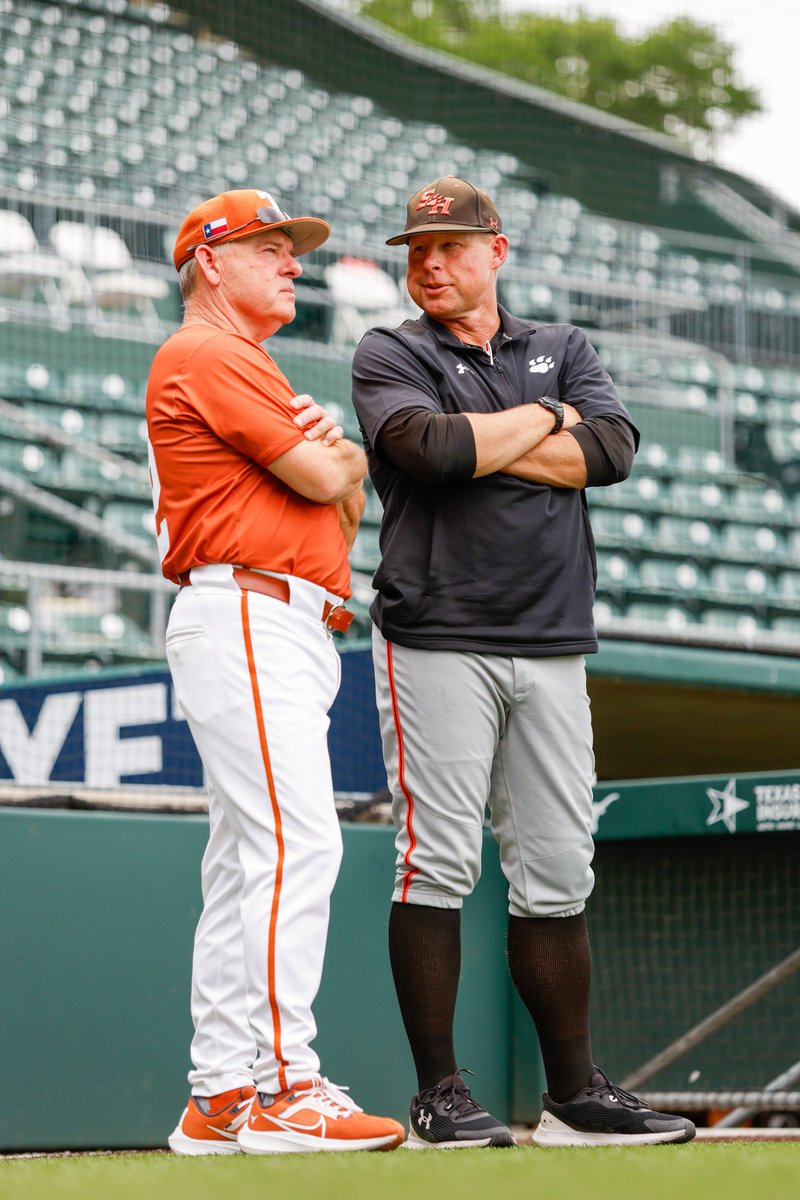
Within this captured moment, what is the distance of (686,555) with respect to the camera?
340 inches

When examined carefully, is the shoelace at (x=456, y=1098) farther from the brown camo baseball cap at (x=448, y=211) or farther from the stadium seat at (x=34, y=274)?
the stadium seat at (x=34, y=274)

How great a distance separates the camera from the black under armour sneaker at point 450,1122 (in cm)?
220

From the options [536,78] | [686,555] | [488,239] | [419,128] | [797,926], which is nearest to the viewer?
[488,239]

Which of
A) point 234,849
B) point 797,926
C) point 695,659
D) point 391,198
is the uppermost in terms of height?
point 391,198

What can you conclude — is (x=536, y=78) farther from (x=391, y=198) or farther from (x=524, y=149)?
(x=391, y=198)

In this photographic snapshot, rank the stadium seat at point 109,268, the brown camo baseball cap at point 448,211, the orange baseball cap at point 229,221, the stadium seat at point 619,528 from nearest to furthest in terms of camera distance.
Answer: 1. the orange baseball cap at point 229,221
2. the brown camo baseball cap at point 448,211
3. the stadium seat at point 109,268
4. the stadium seat at point 619,528

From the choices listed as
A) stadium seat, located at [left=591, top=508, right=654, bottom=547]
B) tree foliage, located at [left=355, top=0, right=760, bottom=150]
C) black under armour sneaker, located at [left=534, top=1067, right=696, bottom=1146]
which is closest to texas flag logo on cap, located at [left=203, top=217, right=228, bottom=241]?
black under armour sneaker, located at [left=534, top=1067, right=696, bottom=1146]

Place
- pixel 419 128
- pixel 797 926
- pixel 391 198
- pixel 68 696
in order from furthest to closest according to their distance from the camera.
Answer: pixel 419 128 < pixel 391 198 < pixel 68 696 < pixel 797 926

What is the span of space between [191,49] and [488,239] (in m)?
10.5

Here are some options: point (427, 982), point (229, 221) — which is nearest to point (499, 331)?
point (229, 221)

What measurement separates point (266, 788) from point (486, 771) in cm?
38

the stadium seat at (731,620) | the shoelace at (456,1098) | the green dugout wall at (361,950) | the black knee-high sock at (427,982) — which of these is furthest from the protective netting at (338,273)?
the shoelace at (456,1098)

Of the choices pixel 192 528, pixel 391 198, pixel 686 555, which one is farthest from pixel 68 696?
pixel 391 198

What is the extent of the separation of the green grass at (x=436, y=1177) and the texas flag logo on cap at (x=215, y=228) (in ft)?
4.56
